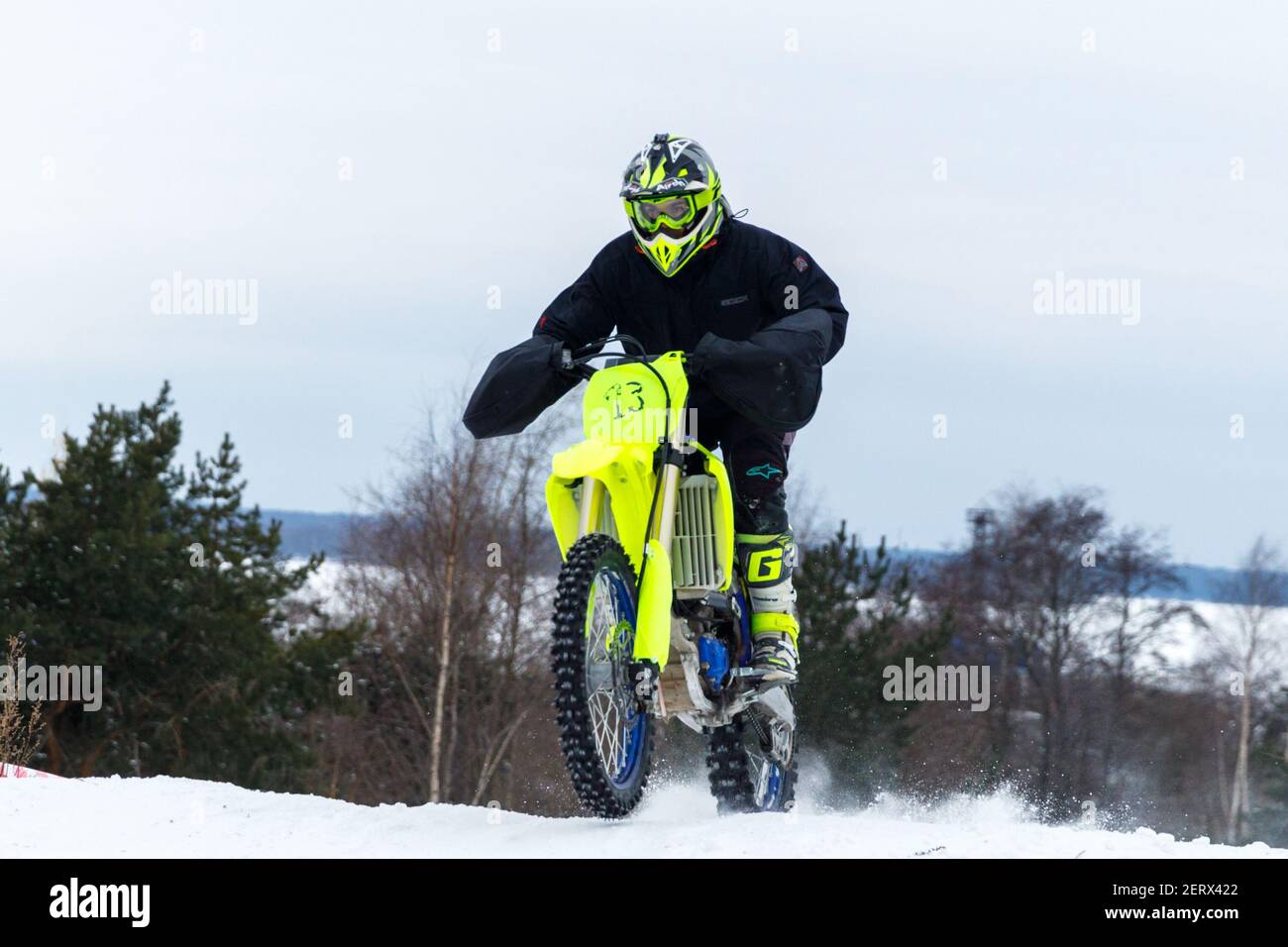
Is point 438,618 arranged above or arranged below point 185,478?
below

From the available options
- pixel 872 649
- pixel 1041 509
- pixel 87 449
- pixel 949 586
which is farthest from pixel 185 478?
pixel 1041 509

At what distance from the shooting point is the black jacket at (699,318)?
6328 millimetres

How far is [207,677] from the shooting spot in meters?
30.8

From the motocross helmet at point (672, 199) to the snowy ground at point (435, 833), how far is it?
2.41 metres

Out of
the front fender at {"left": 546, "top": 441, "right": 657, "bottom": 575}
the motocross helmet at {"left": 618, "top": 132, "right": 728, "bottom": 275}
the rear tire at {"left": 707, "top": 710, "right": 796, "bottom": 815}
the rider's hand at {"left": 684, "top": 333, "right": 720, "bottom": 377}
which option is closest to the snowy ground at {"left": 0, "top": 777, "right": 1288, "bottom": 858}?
the front fender at {"left": 546, "top": 441, "right": 657, "bottom": 575}

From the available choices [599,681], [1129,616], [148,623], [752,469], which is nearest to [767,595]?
[752,469]

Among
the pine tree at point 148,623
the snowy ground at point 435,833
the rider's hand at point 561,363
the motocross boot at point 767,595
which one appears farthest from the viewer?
the pine tree at point 148,623

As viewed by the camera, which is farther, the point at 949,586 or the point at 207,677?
the point at 949,586

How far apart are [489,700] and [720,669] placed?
30.2 m

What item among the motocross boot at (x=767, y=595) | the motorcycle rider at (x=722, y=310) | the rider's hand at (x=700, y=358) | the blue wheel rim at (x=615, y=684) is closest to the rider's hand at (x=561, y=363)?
the motorcycle rider at (x=722, y=310)

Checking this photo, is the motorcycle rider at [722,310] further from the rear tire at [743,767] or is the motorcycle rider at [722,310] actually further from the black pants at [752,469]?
the rear tire at [743,767]

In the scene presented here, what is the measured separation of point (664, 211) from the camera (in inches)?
255

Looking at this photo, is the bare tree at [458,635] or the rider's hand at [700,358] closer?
the rider's hand at [700,358]
